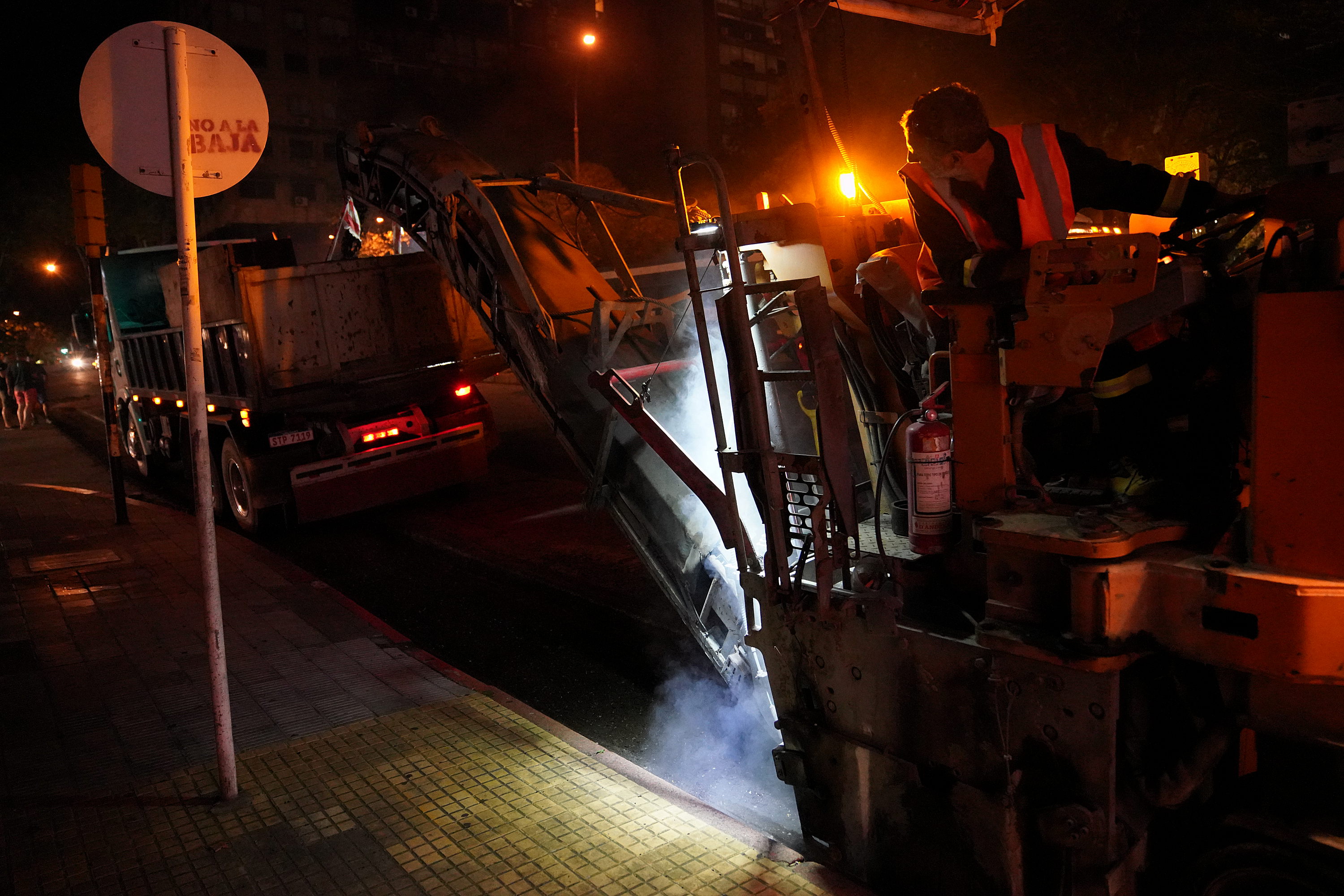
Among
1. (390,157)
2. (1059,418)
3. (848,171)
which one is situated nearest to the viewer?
(1059,418)

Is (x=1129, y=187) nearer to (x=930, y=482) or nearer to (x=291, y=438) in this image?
(x=930, y=482)

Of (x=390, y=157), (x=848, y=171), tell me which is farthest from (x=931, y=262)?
(x=390, y=157)

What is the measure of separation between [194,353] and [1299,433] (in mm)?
3634

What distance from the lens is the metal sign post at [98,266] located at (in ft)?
27.7

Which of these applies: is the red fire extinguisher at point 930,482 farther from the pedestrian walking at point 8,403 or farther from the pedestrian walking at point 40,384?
the pedestrian walking at point 40,384

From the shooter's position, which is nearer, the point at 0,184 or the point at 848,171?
the point at 848,171

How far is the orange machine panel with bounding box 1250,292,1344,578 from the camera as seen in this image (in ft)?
7.04

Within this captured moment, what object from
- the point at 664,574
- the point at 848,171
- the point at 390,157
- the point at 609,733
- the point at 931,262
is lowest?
the point at 609,733

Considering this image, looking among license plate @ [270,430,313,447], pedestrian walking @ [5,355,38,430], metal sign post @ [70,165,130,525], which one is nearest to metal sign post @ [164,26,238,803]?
metal sign post @ [70,165,130,525]

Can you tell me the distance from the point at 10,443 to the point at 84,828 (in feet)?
59.4

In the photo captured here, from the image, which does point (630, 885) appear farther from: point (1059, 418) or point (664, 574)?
point (1059, 418)

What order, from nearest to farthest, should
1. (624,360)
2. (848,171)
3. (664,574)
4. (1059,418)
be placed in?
(1059,418) → (848,171) → (664,574) → (624,360)

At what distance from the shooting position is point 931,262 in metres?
3.31

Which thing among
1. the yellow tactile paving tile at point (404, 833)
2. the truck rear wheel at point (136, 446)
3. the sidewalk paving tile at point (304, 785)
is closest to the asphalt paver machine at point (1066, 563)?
the yellow tactile paving tile at point (404, 833)
